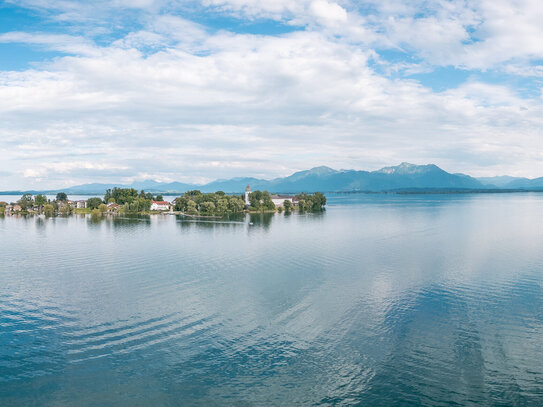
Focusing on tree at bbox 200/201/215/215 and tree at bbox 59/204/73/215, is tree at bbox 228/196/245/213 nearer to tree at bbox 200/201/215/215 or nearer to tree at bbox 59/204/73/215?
tree at bbox 200/201/215/215

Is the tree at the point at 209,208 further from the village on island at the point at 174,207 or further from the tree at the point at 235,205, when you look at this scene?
the tree at the point at 235,205

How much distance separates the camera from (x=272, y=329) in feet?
61.3

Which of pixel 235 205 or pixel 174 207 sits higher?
pixel 235 205

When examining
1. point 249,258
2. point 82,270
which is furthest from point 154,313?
point 249,258

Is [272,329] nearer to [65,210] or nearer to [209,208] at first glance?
[209,208]

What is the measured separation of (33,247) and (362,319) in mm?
36604

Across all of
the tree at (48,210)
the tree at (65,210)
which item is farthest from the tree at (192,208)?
the tree at (48,210)

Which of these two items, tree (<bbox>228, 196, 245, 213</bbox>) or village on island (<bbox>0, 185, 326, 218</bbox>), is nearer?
village on island (<bbox>0, 185, 326, 218</bbox>)

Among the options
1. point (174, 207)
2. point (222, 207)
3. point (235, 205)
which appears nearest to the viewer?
point (222, 207)

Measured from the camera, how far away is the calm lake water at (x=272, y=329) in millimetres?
→ 13766

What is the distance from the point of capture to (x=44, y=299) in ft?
75.7

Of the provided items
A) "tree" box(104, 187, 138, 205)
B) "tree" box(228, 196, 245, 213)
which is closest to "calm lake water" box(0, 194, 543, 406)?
"tree" box(228, 196, 245, 213)

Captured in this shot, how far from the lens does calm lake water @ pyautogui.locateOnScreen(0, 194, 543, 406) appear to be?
45.2ft

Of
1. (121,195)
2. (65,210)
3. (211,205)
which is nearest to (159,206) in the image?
(121,195)
